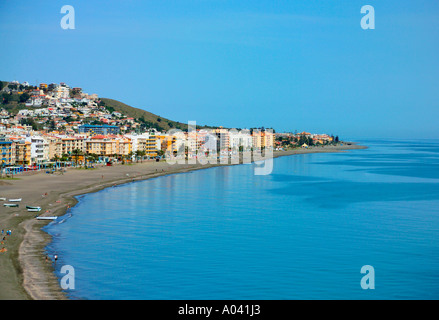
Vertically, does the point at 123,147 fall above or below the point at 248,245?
above

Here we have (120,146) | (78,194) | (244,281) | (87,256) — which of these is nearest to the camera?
(244,281)

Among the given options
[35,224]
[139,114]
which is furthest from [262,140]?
[35,224]

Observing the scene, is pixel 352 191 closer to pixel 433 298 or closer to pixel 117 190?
pixel 117 190

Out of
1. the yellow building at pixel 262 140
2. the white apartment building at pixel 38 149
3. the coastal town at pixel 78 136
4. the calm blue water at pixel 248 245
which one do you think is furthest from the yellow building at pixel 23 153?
the yellow building at pixel 262 140

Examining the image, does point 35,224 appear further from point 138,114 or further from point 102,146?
point 138,114
